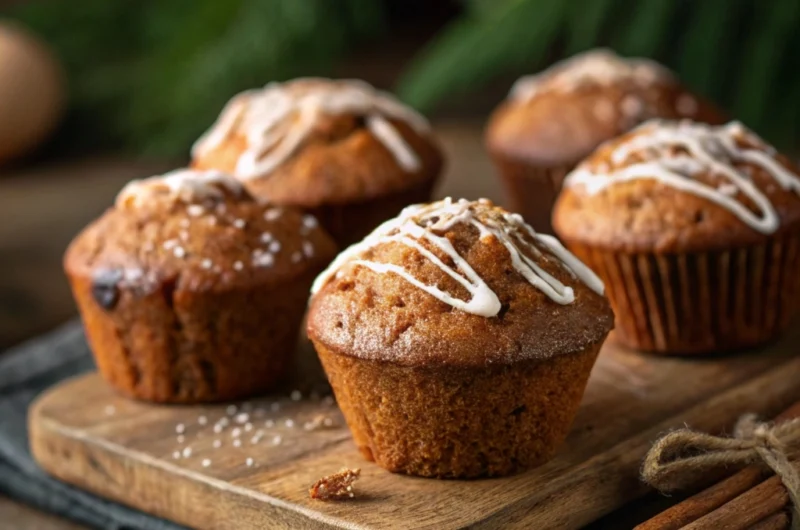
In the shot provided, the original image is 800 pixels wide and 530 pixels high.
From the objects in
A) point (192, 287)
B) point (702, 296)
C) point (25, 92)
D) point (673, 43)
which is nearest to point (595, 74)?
point (673, 43)

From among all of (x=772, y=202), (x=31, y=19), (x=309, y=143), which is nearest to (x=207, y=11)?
(x=31, y=19)

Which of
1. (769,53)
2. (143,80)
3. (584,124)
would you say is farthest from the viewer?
(143,80)

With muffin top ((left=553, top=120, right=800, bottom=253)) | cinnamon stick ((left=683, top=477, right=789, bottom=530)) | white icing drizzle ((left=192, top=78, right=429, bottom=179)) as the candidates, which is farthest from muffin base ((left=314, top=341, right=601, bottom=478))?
white icing drizzle ((left=192, top=78, right=429, bottom=179))

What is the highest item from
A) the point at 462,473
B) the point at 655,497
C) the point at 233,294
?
the point at 233,294

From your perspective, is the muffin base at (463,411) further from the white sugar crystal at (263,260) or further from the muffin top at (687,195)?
the muffin top at (687,195)

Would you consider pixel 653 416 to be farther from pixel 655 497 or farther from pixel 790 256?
pixel 790 256

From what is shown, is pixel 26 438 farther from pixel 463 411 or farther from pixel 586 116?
pixel 586 116

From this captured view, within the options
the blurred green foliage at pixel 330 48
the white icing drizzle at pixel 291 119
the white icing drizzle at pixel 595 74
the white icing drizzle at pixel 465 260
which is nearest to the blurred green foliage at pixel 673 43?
the blurred green foliage at pixel 330 48

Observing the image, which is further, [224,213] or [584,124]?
[584,124]
